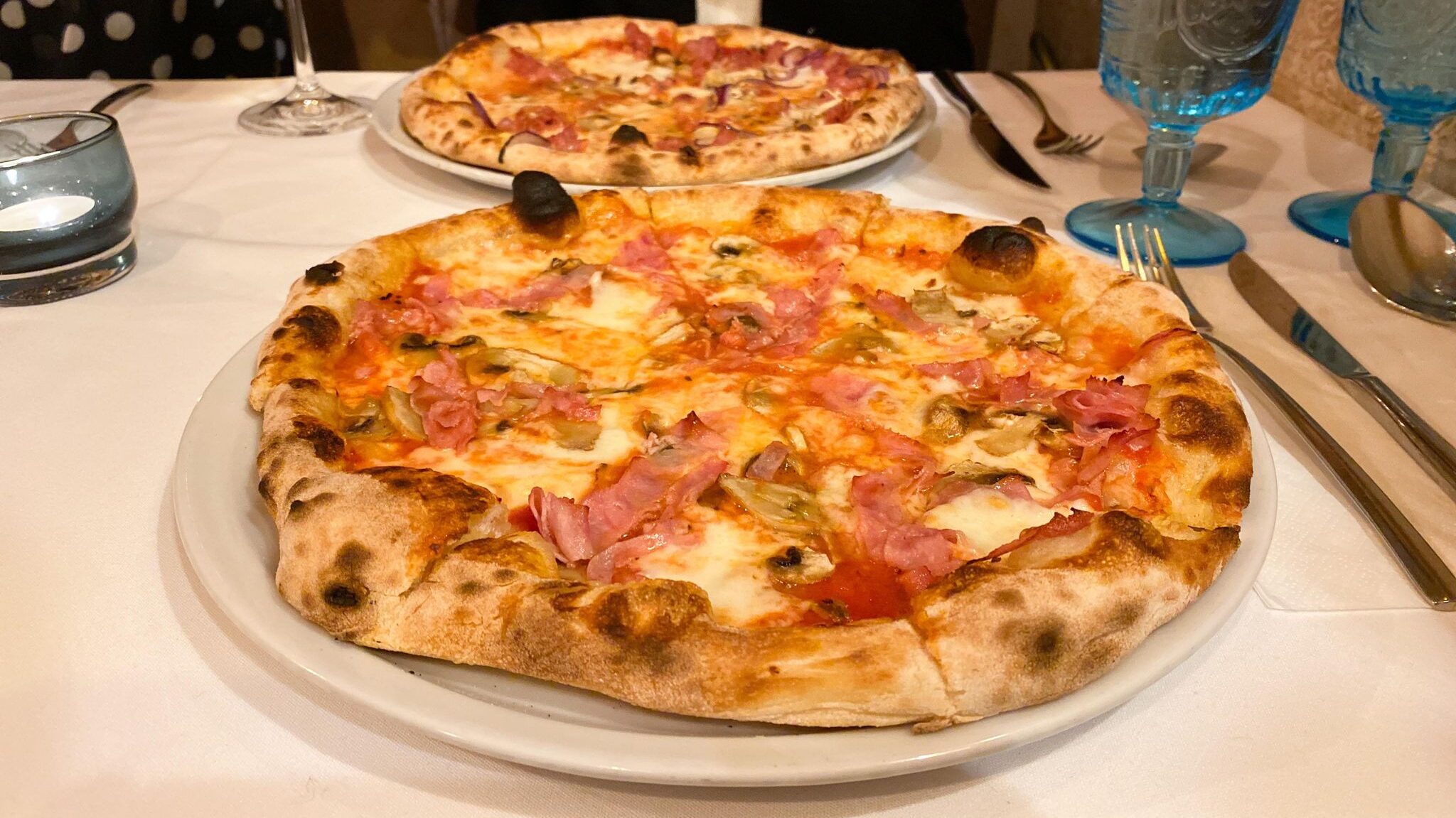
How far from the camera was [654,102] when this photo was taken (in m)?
3.45

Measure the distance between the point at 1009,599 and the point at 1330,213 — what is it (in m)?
2.09

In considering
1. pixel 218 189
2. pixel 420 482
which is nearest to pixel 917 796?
pixel 420 482

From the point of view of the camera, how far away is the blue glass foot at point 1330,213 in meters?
2.57

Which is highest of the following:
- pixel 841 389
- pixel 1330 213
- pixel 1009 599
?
pixel 1009 599

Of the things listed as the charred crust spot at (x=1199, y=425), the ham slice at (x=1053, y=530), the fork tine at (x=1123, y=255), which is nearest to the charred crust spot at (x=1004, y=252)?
the fork tine at (x=1123, y=255)

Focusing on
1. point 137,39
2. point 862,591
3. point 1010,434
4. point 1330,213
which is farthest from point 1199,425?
point 137,39

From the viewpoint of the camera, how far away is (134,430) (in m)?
1.82

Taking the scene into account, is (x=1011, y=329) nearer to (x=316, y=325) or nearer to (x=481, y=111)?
(x=316, y=325)

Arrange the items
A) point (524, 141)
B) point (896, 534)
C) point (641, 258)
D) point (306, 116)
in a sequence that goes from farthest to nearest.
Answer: point (306, 116)
point (524, 141)
point (641, 258)
point (896, 534)

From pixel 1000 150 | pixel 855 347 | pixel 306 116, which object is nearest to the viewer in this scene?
pixel 855 347

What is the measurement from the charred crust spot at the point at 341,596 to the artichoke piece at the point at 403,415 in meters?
0.42

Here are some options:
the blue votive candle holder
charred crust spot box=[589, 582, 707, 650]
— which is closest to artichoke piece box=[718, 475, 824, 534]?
charred crust spot box=[589, 582, 707, 650]

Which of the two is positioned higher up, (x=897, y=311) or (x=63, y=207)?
(x=63, y=207)

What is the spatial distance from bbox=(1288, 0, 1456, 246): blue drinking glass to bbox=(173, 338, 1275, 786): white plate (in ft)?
5.19
